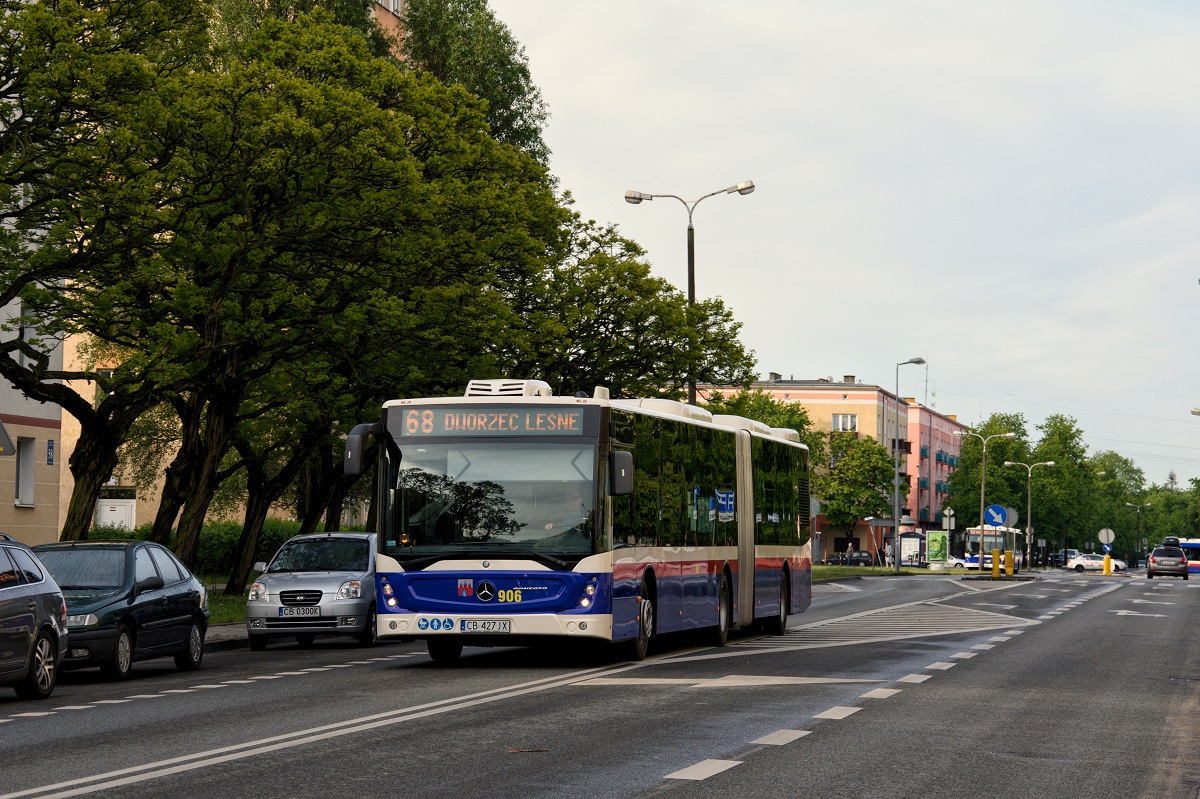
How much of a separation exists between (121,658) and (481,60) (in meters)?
33.7

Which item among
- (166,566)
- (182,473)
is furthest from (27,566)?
(182,473)

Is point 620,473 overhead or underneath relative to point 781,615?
overhead

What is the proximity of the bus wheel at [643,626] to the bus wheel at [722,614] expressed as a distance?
284 cm

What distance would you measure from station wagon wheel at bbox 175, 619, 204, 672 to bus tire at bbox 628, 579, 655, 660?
485cm

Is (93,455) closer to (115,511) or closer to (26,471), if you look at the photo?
(26,471)

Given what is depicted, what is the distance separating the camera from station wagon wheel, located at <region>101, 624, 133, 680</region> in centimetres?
1792

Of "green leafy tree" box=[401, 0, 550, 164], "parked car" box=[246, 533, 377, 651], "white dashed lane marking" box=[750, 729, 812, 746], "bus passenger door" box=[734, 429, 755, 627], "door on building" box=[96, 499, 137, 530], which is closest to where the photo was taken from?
"white dashed lane marking" box=[750, 729, 812, 746]

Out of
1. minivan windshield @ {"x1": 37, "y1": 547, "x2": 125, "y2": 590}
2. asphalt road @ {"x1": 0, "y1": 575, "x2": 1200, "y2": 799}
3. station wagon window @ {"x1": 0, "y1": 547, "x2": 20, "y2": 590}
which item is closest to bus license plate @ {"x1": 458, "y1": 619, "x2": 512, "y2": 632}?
asphalt road @ {"x1": 0, "y1": 575, "x2": 1200, "y2": 799}

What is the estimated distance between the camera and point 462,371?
37062 millimetres

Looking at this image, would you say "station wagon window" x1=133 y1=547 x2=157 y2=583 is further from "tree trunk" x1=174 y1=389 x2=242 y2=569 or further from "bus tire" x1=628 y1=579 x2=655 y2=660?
"tree trunk" x1=174 y1=389 x2=242 y2=569

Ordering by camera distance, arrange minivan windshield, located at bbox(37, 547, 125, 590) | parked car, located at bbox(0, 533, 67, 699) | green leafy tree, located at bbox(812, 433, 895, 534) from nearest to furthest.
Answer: parked car, located at bbox(0, 533, 67, 699), minivan windshield, located at bbox(37, 547, 125, 590), green leafy tree, located at bbox(812, 433, 895, 534)

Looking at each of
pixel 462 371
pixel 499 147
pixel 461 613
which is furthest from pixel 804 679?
pixel 499 147

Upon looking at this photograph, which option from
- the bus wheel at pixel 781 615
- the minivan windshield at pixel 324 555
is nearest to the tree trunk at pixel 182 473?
the minivan windshield at pixel 324 555

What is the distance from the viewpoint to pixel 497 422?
19.0 m
